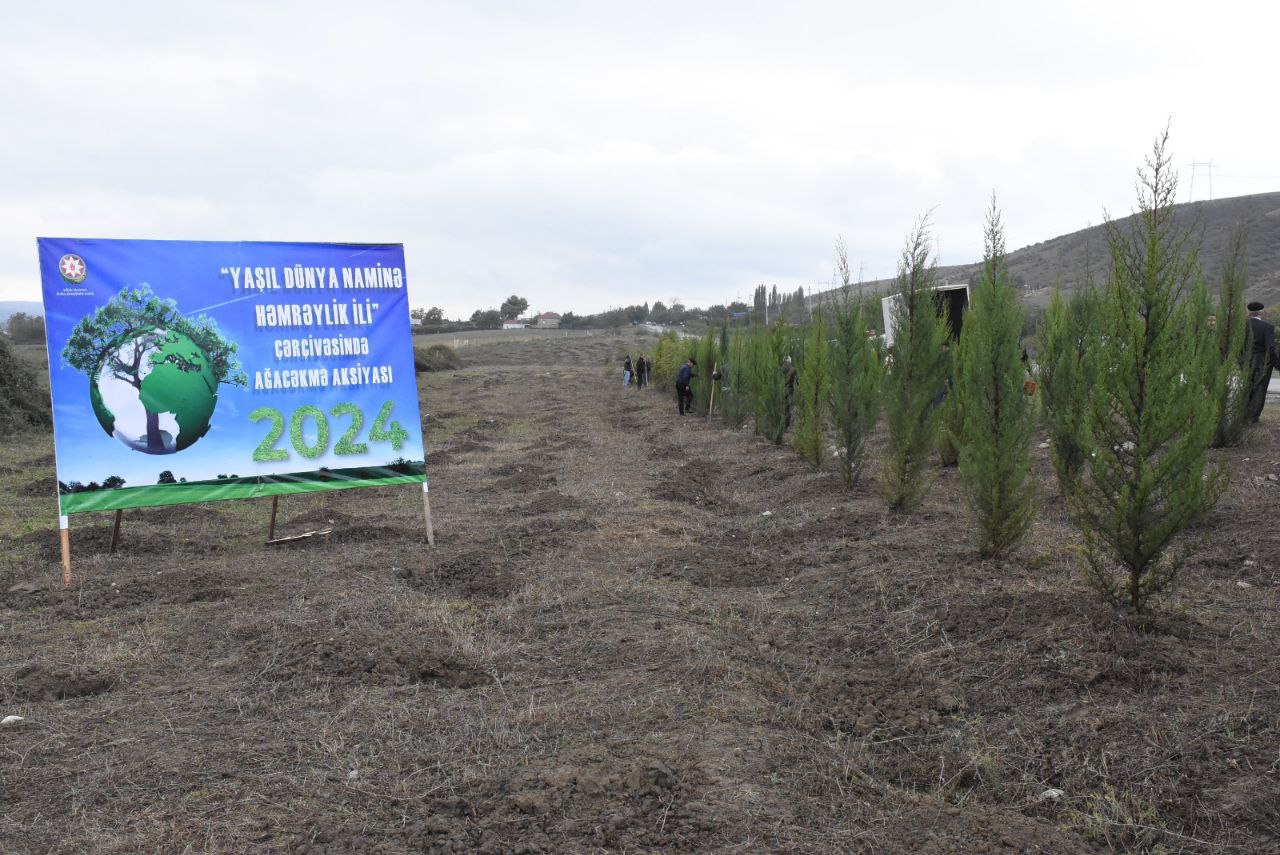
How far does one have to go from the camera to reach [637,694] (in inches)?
178

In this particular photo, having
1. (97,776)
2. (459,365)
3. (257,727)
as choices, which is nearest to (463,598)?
(257,727)

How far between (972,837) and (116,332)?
6790 millimetres

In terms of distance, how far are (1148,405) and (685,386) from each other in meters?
17.7

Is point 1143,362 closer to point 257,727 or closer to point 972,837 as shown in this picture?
point 972,837

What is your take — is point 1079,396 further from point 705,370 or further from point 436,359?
point 436,359

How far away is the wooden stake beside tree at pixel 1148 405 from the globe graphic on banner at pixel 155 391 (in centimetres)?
640

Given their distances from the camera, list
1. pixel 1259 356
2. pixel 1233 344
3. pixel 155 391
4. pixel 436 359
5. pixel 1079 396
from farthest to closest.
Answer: pixel 436 359, pixel 1259 356, pixel 1233 344, pixel 1079 396, pixel 155 391

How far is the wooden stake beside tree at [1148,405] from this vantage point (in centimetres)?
468

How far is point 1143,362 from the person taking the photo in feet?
15.6

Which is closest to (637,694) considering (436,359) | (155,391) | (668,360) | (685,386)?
(155,391)

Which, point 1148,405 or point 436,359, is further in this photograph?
point 436,359

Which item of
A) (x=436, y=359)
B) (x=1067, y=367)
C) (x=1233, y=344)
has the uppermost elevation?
(x=436, y=359)

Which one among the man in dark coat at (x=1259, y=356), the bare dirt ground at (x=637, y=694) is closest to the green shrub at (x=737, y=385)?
the man in dark coat at (x=1259, y=356)

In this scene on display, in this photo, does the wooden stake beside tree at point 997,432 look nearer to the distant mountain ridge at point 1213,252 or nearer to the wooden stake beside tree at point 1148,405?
the wooden stake beside tree at point 1148,405
